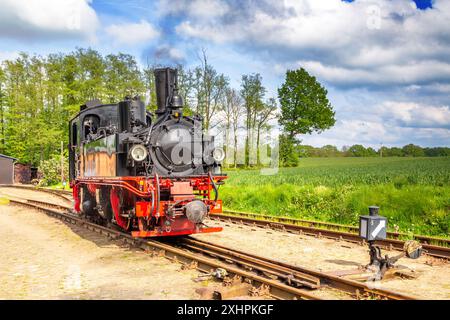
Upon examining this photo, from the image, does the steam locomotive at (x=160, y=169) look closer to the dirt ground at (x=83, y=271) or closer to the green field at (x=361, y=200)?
the dirt ground at (x=83, y=271)

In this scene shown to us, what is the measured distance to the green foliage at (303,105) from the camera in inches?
1700

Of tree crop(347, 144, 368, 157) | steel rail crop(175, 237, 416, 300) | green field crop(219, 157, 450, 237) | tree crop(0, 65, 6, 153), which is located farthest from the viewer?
tree crop(347, 144, 368, 157)

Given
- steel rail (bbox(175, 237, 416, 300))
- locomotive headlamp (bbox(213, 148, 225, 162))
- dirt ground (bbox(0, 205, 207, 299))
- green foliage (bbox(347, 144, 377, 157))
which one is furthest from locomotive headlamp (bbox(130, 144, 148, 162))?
green foliage (bbox(347, 144, 377, 157))

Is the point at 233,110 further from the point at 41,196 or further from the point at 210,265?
the point at 210,265

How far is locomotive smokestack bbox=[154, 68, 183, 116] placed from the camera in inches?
396

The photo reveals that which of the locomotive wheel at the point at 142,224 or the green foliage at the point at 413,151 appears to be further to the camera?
the green foliage at the point at 413,151

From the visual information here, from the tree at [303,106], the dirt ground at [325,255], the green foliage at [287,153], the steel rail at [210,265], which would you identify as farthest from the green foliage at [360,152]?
the steel rail at [210,265]

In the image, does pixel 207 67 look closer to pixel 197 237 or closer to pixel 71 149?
pixel 71 149

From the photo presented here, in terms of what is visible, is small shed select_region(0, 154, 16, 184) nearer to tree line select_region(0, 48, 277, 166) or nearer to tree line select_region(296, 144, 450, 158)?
tree line select_region(0, 48, 277, 166)

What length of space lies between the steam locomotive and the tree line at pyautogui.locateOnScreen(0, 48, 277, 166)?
26.5 m

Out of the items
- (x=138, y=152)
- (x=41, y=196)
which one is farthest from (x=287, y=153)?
(x=138, y=152)

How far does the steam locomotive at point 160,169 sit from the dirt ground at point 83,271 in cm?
76

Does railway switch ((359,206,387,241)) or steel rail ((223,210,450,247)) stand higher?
railway switch ((359,206,387,241))

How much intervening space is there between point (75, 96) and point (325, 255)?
4353 centimetres
